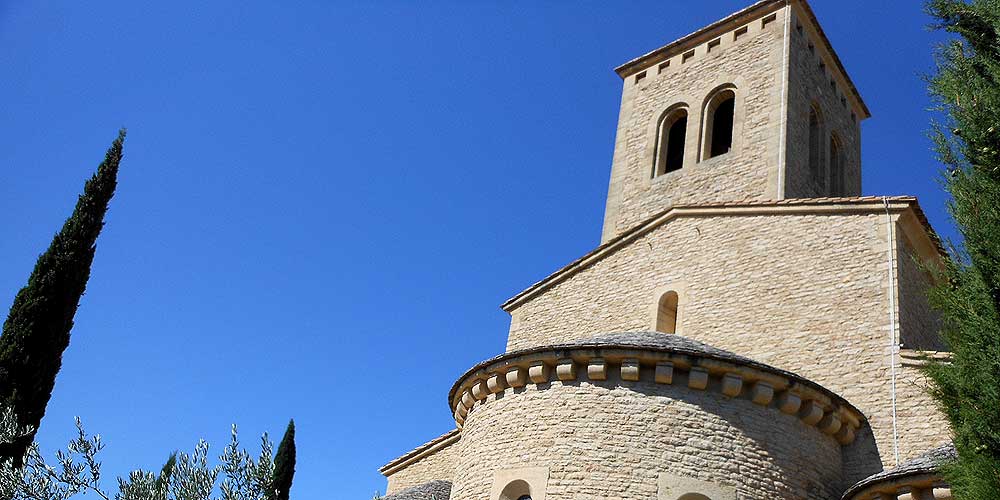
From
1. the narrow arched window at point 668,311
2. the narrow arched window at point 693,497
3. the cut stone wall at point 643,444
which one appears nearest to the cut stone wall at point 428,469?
the narrow arched window at point 668,311

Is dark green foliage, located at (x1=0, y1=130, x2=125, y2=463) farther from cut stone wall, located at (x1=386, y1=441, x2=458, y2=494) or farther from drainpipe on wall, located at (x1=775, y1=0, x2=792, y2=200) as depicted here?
drainpipe on wall, located at (x1=775, y1=0, x2=792, y2=200)

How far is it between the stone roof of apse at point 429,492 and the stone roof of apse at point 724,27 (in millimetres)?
12521

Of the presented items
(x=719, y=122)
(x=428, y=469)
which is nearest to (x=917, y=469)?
(x=428, y=469)

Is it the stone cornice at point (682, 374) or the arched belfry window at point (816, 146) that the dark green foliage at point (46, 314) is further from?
the arched belfry window at point (816, 146)

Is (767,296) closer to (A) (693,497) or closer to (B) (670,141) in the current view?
(A) (693,497)

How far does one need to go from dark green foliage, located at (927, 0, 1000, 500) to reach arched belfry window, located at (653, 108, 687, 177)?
12.8m

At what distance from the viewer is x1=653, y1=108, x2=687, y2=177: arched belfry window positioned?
20.2m

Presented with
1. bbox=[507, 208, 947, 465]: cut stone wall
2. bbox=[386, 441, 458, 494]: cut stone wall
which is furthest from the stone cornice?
bbox=[386, 441, 458, 494]: cut stone wall

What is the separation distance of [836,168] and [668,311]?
8.79m

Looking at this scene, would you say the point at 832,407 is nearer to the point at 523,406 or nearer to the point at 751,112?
the point at 523,406

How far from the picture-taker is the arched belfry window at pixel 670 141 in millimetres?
20194

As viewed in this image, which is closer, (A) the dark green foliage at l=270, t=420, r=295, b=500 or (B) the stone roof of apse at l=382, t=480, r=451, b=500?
(B) the stone roof of apse at l=382, t=480, r=451, b=500

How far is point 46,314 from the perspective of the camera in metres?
13.4

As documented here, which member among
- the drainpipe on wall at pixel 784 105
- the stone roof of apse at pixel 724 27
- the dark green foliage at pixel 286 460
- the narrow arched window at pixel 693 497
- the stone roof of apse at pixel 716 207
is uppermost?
the stone roof of apse at pixel 724 27
